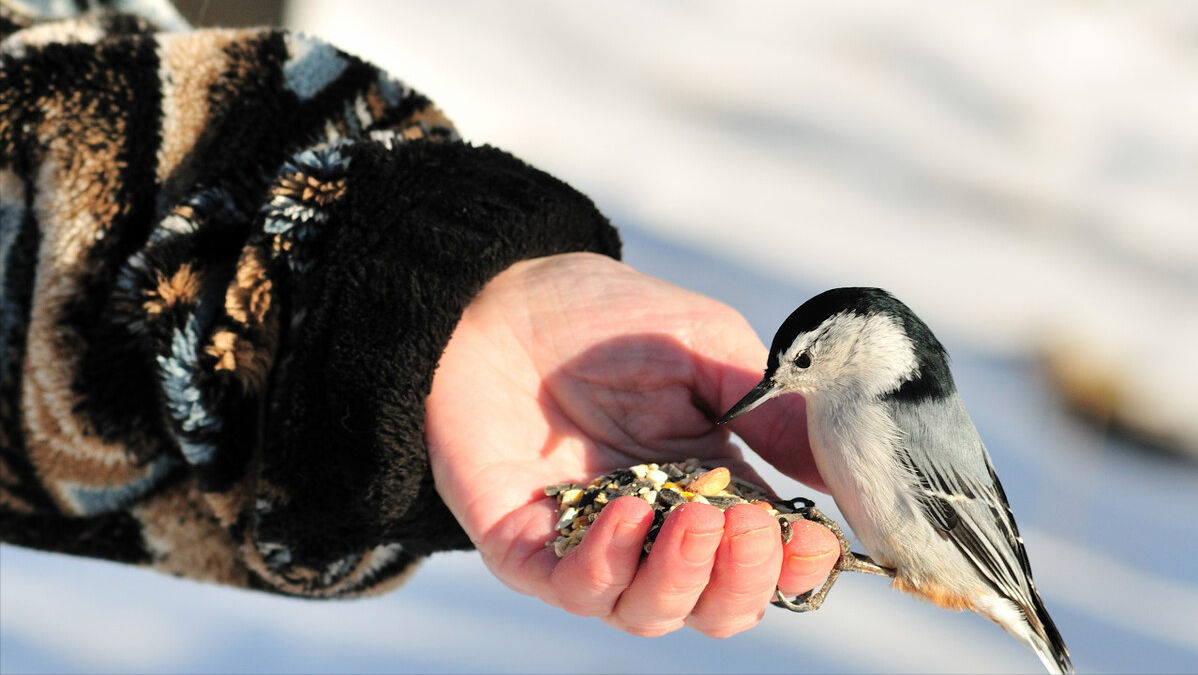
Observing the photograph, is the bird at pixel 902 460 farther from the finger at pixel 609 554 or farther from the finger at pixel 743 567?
the finger at pixel 609 554

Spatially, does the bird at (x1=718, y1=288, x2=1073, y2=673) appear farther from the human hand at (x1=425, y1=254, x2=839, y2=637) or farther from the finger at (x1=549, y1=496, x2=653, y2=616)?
the finger at (x1=549, y1=496, x2=653, y2=616)

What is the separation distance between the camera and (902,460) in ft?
3.71

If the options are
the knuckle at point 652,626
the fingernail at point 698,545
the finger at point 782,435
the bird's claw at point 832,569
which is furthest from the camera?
the finger at point 782,435

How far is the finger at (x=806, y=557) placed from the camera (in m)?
0.98

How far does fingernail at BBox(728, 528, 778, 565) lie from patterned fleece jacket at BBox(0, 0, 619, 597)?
0.44 metres

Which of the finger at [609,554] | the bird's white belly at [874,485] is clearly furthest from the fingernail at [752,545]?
the bird's white belly at [874,485]

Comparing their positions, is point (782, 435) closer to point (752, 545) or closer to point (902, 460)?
point (902, 460)

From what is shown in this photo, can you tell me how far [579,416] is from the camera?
1321 mm

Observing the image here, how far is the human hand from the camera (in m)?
1.14

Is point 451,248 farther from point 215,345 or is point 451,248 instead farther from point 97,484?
point 97,484

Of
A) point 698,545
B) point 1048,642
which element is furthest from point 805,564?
point 1048,642

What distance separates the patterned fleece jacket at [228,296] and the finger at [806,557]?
1.60 feet

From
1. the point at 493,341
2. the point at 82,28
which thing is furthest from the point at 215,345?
the point at 82,28

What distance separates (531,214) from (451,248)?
153mm
